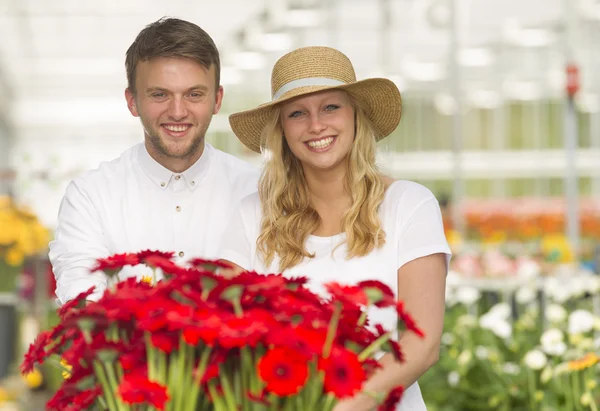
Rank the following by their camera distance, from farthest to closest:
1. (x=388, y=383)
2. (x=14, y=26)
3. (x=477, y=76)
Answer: (x=477, y=76), (x=14, y=26), (x=388, y=383)

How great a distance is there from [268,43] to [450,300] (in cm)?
918

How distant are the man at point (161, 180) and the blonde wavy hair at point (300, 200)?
16 centimetres

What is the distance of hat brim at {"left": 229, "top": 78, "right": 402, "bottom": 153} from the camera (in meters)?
1.96

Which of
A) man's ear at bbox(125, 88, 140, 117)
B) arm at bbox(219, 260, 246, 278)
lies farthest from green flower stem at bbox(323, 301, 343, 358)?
man's ear at bbox(125, 88, 140, 117)

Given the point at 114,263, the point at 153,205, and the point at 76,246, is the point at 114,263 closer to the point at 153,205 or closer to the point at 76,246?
the point at 76,246

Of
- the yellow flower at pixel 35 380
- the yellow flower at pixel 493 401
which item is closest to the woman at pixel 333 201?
the yellow flower at pixel 493 401

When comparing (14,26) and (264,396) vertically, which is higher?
(14,26)

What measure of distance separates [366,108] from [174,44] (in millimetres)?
399

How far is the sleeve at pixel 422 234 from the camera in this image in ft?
6.00

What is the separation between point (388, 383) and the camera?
60.8 inches

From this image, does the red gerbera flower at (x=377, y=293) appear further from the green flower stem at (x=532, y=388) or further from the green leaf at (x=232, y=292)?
the green flower stem at (x=532, y=388)

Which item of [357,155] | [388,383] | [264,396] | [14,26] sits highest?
[14,26]

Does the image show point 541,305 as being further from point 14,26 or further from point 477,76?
point 477,76

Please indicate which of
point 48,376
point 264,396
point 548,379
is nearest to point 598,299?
point 548,379
